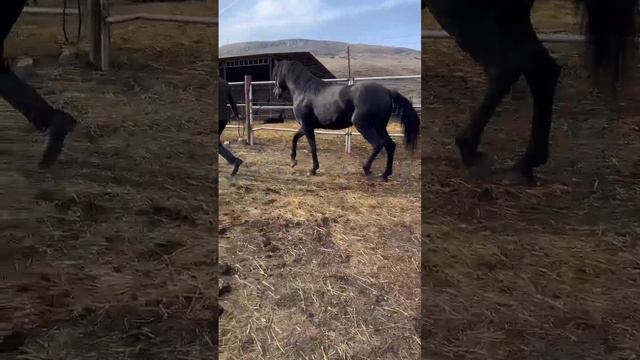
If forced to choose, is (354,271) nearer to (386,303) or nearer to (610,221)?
(386,303)

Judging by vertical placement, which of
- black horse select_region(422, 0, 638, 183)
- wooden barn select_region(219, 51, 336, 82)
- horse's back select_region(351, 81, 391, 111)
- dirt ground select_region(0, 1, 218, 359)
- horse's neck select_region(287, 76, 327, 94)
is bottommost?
dirt ground select_region(0, 1, 218, 359)

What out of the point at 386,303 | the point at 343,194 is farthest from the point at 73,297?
the point at 343,194

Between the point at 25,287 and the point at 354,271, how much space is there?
1444 millimetres

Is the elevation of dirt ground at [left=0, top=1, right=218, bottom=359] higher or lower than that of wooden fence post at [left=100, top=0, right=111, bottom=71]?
lower

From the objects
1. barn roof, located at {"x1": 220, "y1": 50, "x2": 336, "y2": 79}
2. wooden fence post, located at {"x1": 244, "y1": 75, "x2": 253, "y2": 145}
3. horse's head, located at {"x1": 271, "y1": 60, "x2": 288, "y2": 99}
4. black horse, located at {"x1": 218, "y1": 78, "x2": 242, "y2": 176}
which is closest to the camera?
black horse, located at {"x1": 218, "y1": 78, "x2": 242, "y2": 176}

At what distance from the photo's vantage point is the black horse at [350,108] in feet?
14.9

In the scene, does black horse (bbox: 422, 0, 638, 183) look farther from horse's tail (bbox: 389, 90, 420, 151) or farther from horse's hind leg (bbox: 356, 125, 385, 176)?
horse's hind leg (bbox: 356, 125, 385, 176)

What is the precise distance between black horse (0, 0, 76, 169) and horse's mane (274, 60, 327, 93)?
378 cm

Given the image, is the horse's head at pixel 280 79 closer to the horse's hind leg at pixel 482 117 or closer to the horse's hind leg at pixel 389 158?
the horse's hind leg at pixel 389 158

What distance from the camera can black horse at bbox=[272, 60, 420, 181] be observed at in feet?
14.9

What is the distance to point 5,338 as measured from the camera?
1.39m

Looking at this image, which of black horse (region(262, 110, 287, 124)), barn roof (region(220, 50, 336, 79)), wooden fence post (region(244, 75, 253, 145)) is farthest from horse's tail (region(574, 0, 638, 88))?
barn roof (region(220, 50, 336, 79))

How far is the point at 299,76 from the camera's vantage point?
17.1 ft

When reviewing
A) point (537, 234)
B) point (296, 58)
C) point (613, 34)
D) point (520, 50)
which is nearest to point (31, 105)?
point (520, 50)
